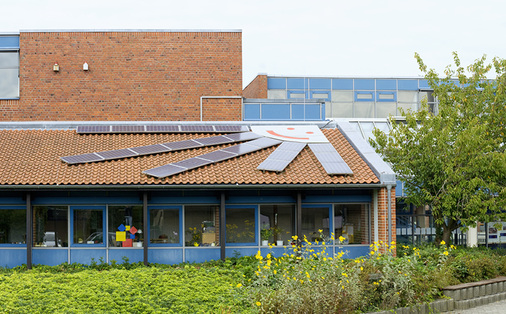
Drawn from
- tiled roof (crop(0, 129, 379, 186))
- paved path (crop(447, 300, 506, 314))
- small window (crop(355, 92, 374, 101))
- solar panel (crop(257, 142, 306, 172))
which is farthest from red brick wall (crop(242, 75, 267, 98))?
paved path (crop(447, 300, 506, 314))

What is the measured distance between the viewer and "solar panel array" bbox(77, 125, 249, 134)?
22422mm

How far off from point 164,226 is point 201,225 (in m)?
1.15

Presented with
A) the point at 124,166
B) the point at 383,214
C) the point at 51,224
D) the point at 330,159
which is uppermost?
the point at 330,159

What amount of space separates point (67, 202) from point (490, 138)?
544 inches

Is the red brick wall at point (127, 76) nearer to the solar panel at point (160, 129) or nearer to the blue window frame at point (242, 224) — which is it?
the solar panel at point (160, 129)

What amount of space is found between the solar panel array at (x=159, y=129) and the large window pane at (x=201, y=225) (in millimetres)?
4111

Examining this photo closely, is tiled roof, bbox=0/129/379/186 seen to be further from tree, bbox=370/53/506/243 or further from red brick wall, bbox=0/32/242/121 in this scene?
red brick wall, bbox=0/32/242/121

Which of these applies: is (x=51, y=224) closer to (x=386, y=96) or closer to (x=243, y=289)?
(x=243, y=289)

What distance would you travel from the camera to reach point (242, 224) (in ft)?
64.2

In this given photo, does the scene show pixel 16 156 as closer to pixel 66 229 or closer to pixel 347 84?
pixel 66 229

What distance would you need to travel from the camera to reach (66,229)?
19047 millimetres

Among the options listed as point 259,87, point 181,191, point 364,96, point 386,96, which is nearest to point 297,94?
point 259,87

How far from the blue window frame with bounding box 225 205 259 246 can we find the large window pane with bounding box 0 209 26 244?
6236mm

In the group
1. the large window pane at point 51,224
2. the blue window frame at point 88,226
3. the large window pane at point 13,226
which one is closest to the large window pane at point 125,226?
the blue window frame at point 88,226
